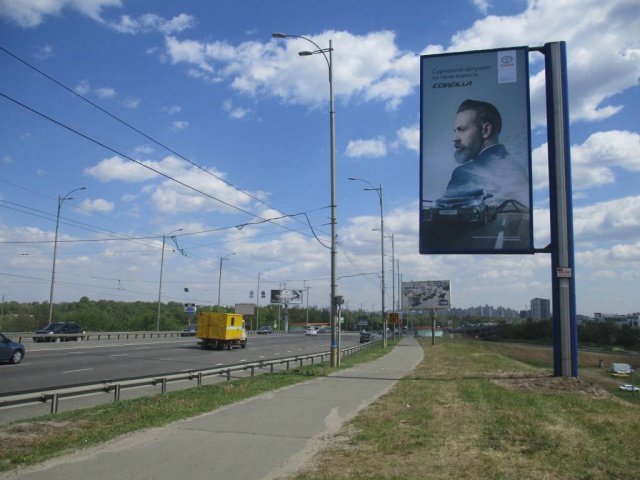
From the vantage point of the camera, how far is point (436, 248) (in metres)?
20.0

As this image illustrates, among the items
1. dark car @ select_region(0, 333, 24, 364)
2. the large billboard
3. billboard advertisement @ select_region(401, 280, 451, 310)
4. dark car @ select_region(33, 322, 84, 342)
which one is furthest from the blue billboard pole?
billboard advertisement @ select_region(401, 280, 451, 310)

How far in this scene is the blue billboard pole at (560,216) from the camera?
17828 millimetres

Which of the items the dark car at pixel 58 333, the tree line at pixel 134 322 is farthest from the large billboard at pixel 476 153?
the tree line at pixel 134 322

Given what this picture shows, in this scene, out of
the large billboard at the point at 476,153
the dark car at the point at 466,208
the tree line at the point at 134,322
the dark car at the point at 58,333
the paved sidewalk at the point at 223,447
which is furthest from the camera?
the tree line at the point at 134,322

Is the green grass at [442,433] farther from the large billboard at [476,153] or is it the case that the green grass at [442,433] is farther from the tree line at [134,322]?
the tree line at [134,322]

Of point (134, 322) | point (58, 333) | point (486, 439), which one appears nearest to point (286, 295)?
point (134, 322)

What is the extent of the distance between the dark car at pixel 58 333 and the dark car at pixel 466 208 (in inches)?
1332

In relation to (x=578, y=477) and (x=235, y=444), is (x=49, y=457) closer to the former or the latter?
(x=235, y=444)

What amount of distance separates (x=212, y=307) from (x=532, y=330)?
79972mm

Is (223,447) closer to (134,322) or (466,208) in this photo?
(466,208)

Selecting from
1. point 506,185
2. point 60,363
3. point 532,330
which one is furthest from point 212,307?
point 506,185

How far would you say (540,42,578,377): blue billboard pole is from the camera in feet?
58.5

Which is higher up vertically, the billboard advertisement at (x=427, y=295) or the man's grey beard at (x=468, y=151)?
the man's grey beard at (x=468, y=151)

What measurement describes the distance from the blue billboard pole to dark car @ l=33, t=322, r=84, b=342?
37235mm
